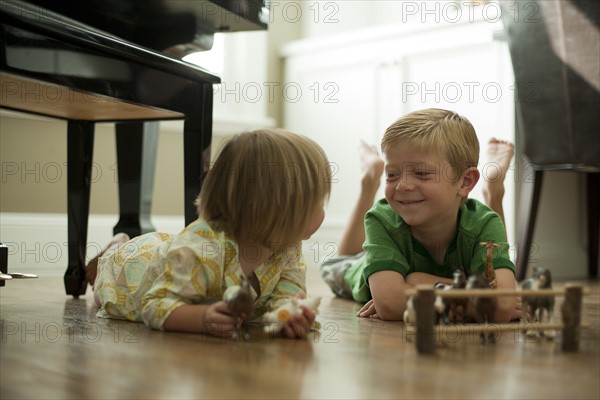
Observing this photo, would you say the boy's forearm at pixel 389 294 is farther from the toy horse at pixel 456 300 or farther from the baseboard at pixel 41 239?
the baseboard at pixel 41 239

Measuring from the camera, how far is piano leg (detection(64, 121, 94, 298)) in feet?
5.95

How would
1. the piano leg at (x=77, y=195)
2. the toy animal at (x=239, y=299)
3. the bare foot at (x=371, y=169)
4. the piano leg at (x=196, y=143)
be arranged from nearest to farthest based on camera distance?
the toy animal at (x=239, y=299), the piano leg at (x=196, y=143), the piano leg at (x=77, y=195), the bare foot at (x=371, y=169)

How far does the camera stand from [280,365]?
0.95m

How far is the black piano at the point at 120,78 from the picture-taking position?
1242mm

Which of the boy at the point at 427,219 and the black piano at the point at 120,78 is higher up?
the black piano at the point at 120,78

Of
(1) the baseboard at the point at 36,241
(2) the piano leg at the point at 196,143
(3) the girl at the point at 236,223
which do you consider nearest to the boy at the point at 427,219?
(3) the girl at the point at 236,223

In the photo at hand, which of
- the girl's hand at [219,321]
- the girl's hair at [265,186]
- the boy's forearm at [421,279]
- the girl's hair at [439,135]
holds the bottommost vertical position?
the girl's hand at [219,321]

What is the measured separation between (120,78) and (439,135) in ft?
1.89

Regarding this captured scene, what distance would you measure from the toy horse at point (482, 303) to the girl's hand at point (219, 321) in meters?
0.34

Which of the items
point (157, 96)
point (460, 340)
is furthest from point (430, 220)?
point (157, 96)

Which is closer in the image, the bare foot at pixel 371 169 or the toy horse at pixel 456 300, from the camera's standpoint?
the toy horse at pixel 456 300

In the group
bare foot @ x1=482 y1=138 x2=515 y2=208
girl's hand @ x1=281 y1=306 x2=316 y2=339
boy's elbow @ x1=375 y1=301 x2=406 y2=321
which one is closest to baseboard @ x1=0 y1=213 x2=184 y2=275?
bare foot @ x1=482 y1=138 x2=515 y2=208

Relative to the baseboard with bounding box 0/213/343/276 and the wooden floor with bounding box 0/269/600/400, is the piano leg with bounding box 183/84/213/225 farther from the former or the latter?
the baseboard with bounding box 0/213/343/276

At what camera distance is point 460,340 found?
1.17 metres
